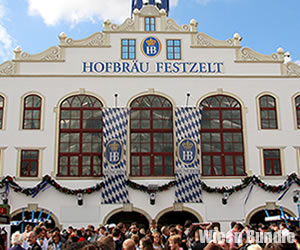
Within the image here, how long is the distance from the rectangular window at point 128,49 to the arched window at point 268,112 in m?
7.27

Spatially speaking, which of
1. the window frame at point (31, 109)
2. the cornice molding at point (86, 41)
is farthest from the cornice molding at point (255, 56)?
the window frame at point (31, 109)

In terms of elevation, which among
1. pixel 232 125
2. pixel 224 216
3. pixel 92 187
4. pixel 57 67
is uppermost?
pixel 57 67

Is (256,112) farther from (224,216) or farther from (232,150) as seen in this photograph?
(224,216)

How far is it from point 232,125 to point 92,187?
309 inches

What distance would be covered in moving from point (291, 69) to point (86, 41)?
36.7 ft

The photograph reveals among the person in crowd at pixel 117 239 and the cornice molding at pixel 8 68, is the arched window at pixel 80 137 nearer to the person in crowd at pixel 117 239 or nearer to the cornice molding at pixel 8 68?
the cornice molding at pixel 8 68

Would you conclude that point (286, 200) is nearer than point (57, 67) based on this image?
Yes

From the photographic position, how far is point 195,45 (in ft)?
78.6

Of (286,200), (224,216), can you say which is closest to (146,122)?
(224,216)

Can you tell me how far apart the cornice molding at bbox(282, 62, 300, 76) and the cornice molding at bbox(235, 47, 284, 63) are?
397mm

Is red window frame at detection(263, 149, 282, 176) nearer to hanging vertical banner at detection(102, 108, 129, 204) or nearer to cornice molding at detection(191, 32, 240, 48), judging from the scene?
cornice molding at detection(191, 32, 240, 48)

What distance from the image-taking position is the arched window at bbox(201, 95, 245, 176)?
22.6m

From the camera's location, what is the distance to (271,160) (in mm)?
22750

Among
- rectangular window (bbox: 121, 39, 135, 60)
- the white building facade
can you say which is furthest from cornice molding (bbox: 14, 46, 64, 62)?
rectangular window (bbox: 121, 39, 135, 60)
